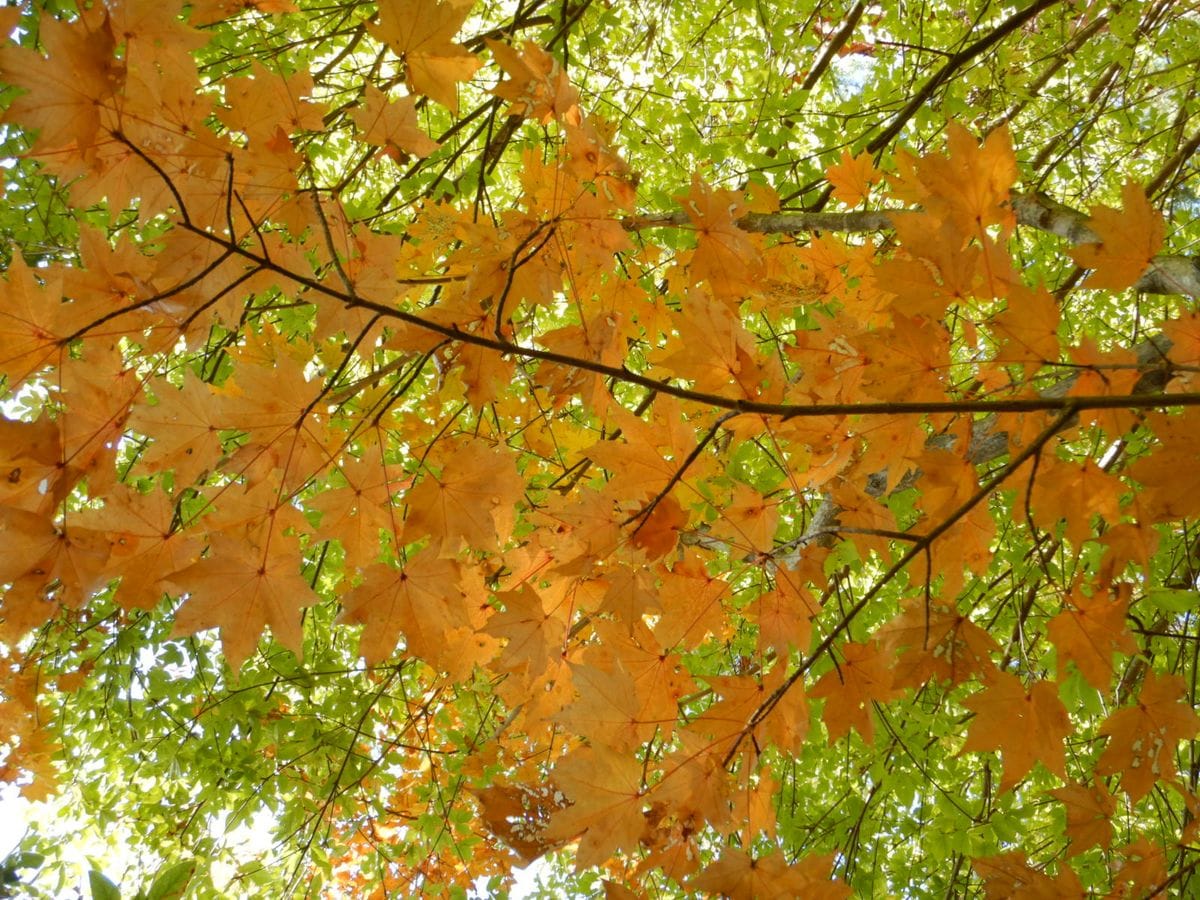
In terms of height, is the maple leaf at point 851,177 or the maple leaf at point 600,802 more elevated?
the maple leaf at point 851,177

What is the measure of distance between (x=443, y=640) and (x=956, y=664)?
88 centimetres

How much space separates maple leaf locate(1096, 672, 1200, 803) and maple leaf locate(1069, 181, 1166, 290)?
734 millimetres

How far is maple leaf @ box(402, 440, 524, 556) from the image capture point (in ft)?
4.42

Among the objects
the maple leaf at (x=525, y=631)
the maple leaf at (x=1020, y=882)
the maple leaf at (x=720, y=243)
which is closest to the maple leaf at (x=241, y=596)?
the maple leaf at (x=525, y=631)

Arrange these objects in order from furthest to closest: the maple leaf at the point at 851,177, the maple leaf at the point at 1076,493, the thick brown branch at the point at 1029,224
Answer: the maple leaf at the point at 851,177, the thick brown branch at the point at 1029,224, the maple leaf at the point at 1076,493

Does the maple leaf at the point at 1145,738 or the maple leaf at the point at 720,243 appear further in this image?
the maple leaf at the point at 720,243

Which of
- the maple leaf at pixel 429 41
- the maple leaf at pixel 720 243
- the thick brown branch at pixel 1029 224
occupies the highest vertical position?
the thick brown branch at pixel 1029 224

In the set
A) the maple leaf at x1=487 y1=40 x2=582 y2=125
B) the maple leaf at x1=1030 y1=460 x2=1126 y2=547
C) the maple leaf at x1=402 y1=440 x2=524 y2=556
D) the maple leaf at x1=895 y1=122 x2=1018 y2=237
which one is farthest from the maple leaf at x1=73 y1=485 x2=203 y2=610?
the maple leaf at x1=1030 y1=460 x2=1126 y2=547

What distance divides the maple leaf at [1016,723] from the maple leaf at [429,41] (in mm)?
1345

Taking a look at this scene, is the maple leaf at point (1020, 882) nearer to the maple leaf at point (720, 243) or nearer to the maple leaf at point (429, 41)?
the maple leaf at point (720, 243)

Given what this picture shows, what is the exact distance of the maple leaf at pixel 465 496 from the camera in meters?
1.35

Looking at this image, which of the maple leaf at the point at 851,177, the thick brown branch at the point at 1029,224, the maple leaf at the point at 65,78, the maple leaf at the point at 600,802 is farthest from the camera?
the maple leaf at the point at 851,177

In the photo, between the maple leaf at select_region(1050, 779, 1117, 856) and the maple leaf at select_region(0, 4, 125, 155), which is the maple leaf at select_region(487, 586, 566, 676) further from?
the maple leaf at select_region(1050, 779, 1117, 856)

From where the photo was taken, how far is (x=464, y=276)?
1.71 metres
